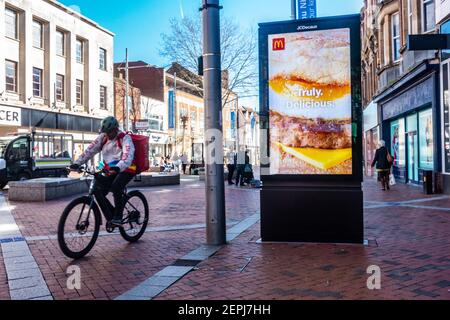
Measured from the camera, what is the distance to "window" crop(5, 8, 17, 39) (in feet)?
91.7

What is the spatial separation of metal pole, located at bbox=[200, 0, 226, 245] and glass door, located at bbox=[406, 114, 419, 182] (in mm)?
14260

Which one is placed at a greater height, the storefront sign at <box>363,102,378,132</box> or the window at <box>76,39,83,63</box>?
the window at <box>76,39,83,63</box>

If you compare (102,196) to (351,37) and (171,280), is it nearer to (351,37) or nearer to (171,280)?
(171,280)

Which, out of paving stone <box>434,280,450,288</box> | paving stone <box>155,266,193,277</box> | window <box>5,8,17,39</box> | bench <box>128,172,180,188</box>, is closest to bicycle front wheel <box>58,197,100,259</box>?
paving stone <box>155,266,193,277</box>

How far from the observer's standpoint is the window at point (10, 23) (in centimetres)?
2795

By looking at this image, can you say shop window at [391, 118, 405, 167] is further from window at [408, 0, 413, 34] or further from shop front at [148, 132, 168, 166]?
shop front at [148, 132, 168, 166]

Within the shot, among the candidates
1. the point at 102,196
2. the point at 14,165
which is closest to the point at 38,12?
the point at 14,165

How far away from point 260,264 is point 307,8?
9562 millimetres

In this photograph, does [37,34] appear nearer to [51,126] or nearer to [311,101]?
[51,126]

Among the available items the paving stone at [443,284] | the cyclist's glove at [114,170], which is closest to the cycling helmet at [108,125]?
the cyclist's glove at [114,170]

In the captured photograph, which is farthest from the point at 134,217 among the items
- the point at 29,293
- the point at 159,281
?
the point at 29,293

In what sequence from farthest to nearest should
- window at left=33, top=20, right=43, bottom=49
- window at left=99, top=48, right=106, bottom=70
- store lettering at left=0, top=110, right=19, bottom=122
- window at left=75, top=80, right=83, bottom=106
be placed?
window at left=99, top=48, right=106, bottom=70, window at left=75, top=80, right=83, bottom=106, window at left=33, top=20, right=43, bottom=49, store lettering at left=0, top=110, right=19, bottom=122

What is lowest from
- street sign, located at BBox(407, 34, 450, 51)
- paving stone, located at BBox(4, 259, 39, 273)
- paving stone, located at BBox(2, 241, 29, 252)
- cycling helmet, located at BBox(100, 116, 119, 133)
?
paving stone, located at BBox(4, 259, 39, 273)

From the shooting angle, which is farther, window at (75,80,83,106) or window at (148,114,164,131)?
window at (148,114,164,131)
